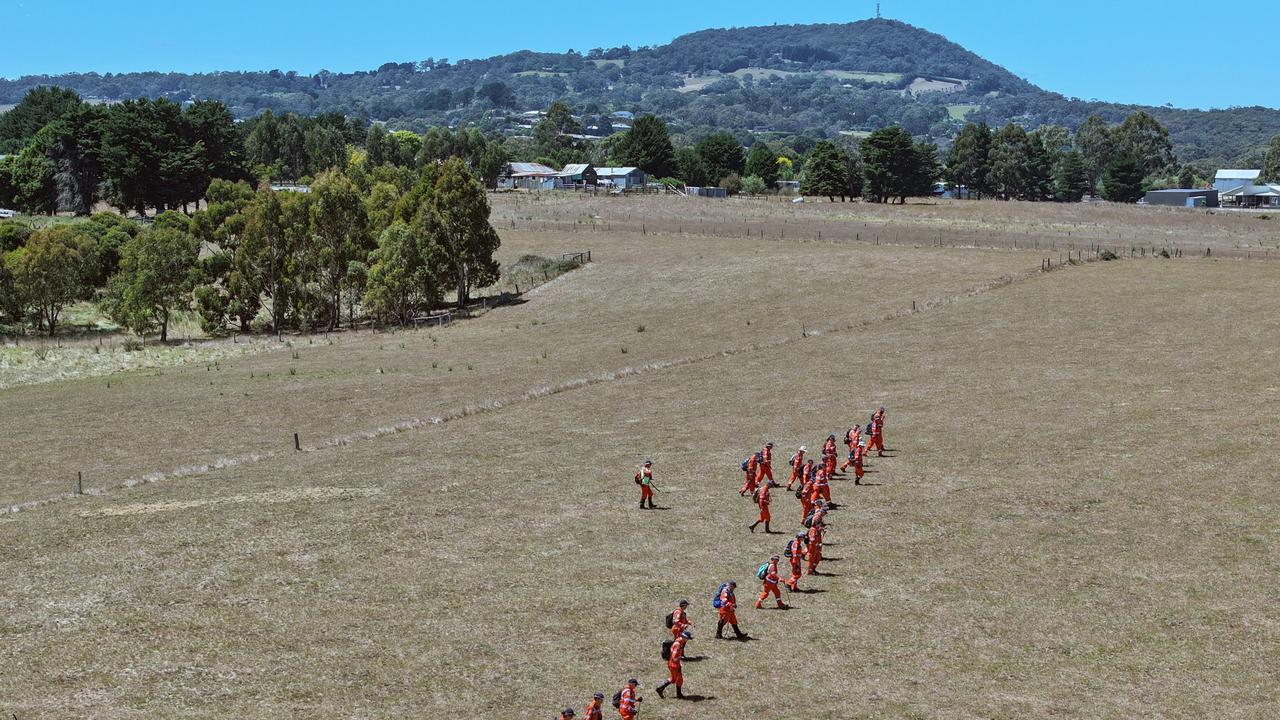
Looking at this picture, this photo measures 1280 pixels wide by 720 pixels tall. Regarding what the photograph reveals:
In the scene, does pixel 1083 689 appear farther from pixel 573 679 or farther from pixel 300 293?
pixel 300 293

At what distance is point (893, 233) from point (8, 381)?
8219 centimetres

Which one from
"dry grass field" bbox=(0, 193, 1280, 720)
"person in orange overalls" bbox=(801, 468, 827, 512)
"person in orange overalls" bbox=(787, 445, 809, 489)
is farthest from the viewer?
"person in orange overalls" bbox=(787, 445, 809, 489)

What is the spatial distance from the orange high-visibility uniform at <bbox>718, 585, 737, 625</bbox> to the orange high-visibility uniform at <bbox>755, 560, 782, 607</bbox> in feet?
6.06

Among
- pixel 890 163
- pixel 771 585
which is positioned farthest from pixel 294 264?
pixel 890 163

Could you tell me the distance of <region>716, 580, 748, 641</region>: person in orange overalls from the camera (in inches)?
1103

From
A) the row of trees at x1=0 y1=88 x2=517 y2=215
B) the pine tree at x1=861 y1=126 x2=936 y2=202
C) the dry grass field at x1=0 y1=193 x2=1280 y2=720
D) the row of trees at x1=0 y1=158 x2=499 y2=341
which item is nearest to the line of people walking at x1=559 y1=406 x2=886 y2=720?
the dry grass field at x1=0 y1=193 x2=1280 y2=720

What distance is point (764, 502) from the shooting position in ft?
119

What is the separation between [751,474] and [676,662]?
15096mm

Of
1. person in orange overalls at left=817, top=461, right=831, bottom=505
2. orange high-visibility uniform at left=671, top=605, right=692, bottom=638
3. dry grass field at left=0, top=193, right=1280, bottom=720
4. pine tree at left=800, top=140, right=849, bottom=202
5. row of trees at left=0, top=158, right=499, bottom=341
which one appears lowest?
dry grass field at left=0, top=193, right=1280, bottom=720

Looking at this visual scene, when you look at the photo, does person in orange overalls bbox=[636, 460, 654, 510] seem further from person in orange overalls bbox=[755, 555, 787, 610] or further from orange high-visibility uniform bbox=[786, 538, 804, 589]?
person in orange overalls bbox=[755, 555, 787, 610]

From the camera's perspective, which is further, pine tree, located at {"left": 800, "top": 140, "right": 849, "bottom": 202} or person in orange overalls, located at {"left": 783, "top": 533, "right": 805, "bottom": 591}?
pine tree, located at {"left": 800, "top": 140, "right": 849, "bottom": 202}

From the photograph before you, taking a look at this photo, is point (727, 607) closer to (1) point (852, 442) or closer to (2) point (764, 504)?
(2) point (764, 504)

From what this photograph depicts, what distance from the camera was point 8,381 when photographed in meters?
75.1

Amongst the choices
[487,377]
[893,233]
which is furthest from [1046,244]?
[487,377]
